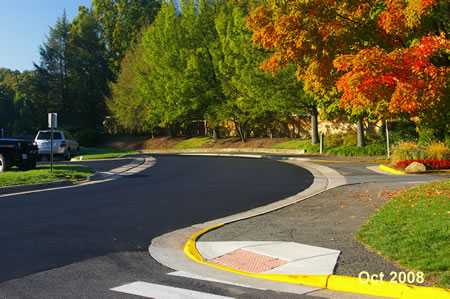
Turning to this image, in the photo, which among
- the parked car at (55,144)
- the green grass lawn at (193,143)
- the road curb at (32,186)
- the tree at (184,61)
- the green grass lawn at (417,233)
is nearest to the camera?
the green grass lawn at (417,233)

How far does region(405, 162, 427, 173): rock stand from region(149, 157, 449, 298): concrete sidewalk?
6.98 metres

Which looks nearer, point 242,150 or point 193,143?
point 242,150

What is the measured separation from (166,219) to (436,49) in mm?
6438

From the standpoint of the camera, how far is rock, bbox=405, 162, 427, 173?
18.8 metres

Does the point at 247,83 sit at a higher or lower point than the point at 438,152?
higher

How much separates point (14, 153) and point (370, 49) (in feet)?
51.9

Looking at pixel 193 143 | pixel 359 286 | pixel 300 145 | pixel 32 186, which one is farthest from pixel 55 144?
pixel 359 286

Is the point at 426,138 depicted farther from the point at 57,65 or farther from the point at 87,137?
the point at 57,65

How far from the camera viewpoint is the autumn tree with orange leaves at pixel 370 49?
893 cm

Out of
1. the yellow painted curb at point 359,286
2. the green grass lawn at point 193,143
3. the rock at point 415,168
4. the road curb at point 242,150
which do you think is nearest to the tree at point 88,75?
the green grass lawn at point 193,143

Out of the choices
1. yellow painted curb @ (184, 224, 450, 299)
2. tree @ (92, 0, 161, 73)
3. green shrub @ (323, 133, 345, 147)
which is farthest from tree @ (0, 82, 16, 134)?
yellow painted curb @ (184, 224, 450, 299)

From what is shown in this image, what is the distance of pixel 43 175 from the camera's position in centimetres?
1748

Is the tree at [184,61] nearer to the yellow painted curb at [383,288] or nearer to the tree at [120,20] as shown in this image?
the tree at [120,20]

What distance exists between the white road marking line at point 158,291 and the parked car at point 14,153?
626 inches
